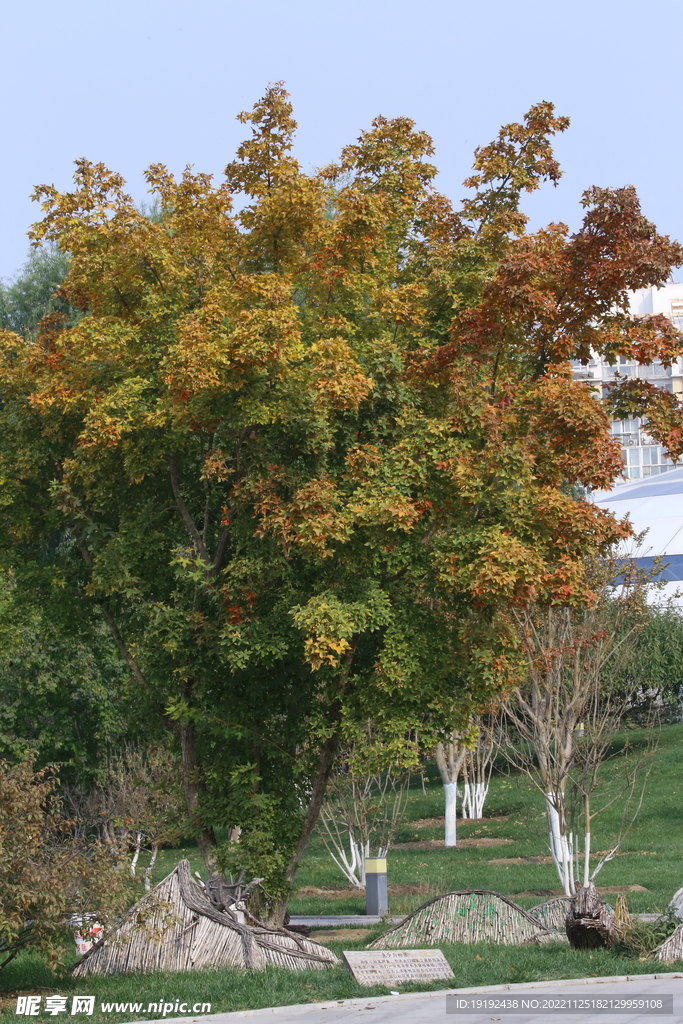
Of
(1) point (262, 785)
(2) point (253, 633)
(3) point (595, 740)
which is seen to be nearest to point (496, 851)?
(3) point (595, 740)

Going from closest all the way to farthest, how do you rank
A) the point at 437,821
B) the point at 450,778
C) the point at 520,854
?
1. the point at 520,854
2. the point at 450,778
3. the point at 437,821

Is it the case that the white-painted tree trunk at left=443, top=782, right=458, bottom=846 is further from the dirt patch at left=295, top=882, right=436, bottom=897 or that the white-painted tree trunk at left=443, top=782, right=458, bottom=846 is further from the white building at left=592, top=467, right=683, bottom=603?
the white building at left=592, top=467, right=683, bottom=603

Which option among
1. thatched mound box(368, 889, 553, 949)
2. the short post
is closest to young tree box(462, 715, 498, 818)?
the short post

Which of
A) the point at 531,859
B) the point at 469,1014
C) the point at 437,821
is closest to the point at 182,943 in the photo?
the point at 469,1014

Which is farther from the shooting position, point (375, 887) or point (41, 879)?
point (375, 887)

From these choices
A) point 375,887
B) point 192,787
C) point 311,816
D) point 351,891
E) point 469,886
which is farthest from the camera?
point 351,891

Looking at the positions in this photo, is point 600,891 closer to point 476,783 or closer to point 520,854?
point 520,854

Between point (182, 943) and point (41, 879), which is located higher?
point (41, 879)

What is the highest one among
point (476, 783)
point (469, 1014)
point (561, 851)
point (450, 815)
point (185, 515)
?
point (185, 515)

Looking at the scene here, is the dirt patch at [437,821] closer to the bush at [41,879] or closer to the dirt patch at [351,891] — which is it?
the dirt patch at [351,891]

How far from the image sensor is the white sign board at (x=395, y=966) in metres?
7.68

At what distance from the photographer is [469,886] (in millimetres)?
16969

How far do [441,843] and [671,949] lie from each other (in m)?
16.0

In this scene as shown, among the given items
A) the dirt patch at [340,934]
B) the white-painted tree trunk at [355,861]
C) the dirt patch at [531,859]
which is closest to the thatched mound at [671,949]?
the dirt patch at [340,934]
